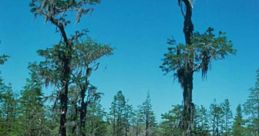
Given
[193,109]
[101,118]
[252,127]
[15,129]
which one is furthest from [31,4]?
[101,118]

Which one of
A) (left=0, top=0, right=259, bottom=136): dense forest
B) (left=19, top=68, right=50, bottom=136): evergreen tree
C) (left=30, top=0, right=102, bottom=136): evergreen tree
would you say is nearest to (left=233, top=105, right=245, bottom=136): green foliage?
(left=0, top=0, right=259, bottom=136): dense forest

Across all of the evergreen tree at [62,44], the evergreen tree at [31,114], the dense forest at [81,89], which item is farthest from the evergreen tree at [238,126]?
the evergreen tree at [62,44]

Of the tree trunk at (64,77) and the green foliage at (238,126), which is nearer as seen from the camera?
the tree trunk at (64,77)

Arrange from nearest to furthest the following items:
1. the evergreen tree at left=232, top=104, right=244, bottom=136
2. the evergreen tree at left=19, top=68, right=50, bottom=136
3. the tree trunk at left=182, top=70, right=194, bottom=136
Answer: the tree trunk at left=182, top=70, right=194, bottom=136
the evergreen tree at left=19, top=68, right=50, bottom=136
the evergreen tree at left=232, top=104, right=244, bottom=136

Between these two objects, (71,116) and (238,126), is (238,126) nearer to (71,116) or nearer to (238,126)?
(238,126)

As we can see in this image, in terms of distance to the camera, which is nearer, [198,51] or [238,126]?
[198,51]

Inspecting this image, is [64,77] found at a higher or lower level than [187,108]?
higher

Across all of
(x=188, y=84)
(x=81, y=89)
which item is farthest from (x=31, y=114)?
(x=188, y=84)

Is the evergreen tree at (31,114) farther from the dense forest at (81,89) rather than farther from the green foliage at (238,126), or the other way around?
the green foliage at (238,126)

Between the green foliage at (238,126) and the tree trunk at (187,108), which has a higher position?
the green foliage at (238,126)

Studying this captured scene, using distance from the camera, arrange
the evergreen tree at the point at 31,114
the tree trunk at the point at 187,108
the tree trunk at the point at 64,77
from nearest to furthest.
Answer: the tree trunk at the point at 187,108 → the tree trunk at the point at 64,77 → the evergreen tree at the point at 31,114

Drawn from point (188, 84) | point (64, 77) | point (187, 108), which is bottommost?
point (187, 108)

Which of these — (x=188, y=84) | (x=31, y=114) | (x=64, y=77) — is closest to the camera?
(x=188, y=84)

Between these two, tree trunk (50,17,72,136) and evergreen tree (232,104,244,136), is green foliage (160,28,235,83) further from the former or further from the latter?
evergreen tree (232,104,244,136)
